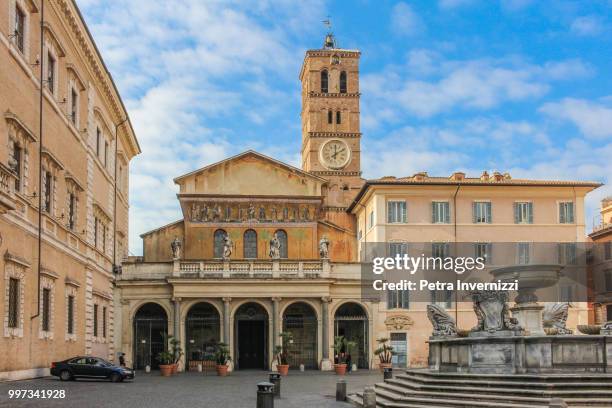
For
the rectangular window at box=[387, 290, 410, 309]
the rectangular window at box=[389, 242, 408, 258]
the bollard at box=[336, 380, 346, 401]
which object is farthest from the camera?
the rectangular window at box=[389, 242, 408, 258]

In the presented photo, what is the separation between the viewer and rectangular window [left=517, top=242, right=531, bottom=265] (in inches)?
2003

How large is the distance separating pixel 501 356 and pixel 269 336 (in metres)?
27.3

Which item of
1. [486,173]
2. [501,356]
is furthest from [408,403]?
[486,173]

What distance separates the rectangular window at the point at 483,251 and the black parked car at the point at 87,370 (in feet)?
79.2

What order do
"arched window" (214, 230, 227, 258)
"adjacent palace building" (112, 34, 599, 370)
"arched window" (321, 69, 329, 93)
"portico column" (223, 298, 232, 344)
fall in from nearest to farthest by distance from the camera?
"portico column" (223, 298, 232, 344)
"adjacent palace building" (112, 34, 599, 370)
"arched window" (214, 230, 227, 258)
"arched window" (321, 69, 329, 93)

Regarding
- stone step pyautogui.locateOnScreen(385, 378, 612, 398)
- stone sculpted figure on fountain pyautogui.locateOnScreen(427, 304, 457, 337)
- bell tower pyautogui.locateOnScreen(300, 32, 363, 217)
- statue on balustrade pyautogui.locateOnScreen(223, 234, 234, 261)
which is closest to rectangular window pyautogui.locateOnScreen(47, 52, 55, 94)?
stone sculpted figure on fountain pyautogui.locateOnScreen(427, 304, 457, 337)

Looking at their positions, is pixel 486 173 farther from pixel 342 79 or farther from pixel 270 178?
pixel 342 79

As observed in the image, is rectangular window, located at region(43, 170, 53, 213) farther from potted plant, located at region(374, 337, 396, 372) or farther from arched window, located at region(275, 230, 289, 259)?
arched window, located at region(275, 230, 289, 259)

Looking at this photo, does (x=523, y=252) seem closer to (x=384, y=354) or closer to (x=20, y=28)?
(x=384, y=354)

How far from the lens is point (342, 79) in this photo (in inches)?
3329

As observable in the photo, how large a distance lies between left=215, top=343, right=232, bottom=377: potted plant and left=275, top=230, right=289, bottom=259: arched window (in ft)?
30.5

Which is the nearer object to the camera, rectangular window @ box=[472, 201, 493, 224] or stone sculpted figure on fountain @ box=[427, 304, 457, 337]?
stone sculpted figure on fountain @ box=[427, 304, 457, 337]

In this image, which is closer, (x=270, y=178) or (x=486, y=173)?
(x=270, y=178)

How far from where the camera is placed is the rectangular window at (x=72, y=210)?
3413 centimetres
